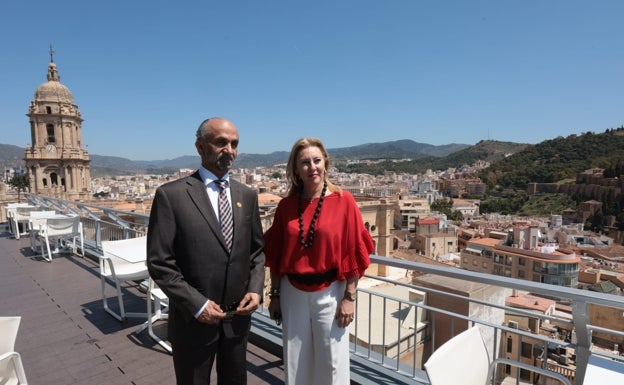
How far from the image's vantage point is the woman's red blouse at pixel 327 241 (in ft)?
5.28

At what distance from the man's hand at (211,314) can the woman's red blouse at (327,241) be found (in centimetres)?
35

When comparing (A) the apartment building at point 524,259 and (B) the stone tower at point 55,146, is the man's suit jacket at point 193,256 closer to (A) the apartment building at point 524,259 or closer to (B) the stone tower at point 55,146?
(A) the apartment building at point 524,259

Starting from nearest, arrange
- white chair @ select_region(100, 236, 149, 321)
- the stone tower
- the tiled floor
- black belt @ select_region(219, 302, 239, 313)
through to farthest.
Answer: black belt @ select_region(219, 302, 239, 313) < the tiled floor < white chair @ select_region(100, 236, 149, 321) < the stone tower

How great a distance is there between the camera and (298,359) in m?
1.70

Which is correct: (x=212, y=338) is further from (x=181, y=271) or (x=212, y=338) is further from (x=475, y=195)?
(x=475, y=195)

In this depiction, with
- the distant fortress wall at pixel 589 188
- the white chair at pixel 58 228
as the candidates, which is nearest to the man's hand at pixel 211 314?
the white chair at pixel 58 228

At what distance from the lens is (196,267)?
150 centimetres

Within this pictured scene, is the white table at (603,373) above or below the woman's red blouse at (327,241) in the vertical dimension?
below

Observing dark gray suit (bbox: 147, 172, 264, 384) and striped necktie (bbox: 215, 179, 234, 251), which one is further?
striped necktie (bbox: 215, 179, 234, 251)

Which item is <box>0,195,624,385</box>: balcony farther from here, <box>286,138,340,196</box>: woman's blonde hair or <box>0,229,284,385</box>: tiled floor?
<box>286,138,340,196</box>: woman's blonde hair

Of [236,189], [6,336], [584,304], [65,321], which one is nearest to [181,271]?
[236,189]

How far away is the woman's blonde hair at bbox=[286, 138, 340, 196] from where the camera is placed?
170 cm

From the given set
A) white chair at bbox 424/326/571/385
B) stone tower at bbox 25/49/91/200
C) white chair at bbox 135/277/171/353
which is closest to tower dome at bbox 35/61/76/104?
stone tower at bbox 25/49/91/200

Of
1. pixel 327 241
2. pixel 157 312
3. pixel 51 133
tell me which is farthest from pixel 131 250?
pixel 51 133
